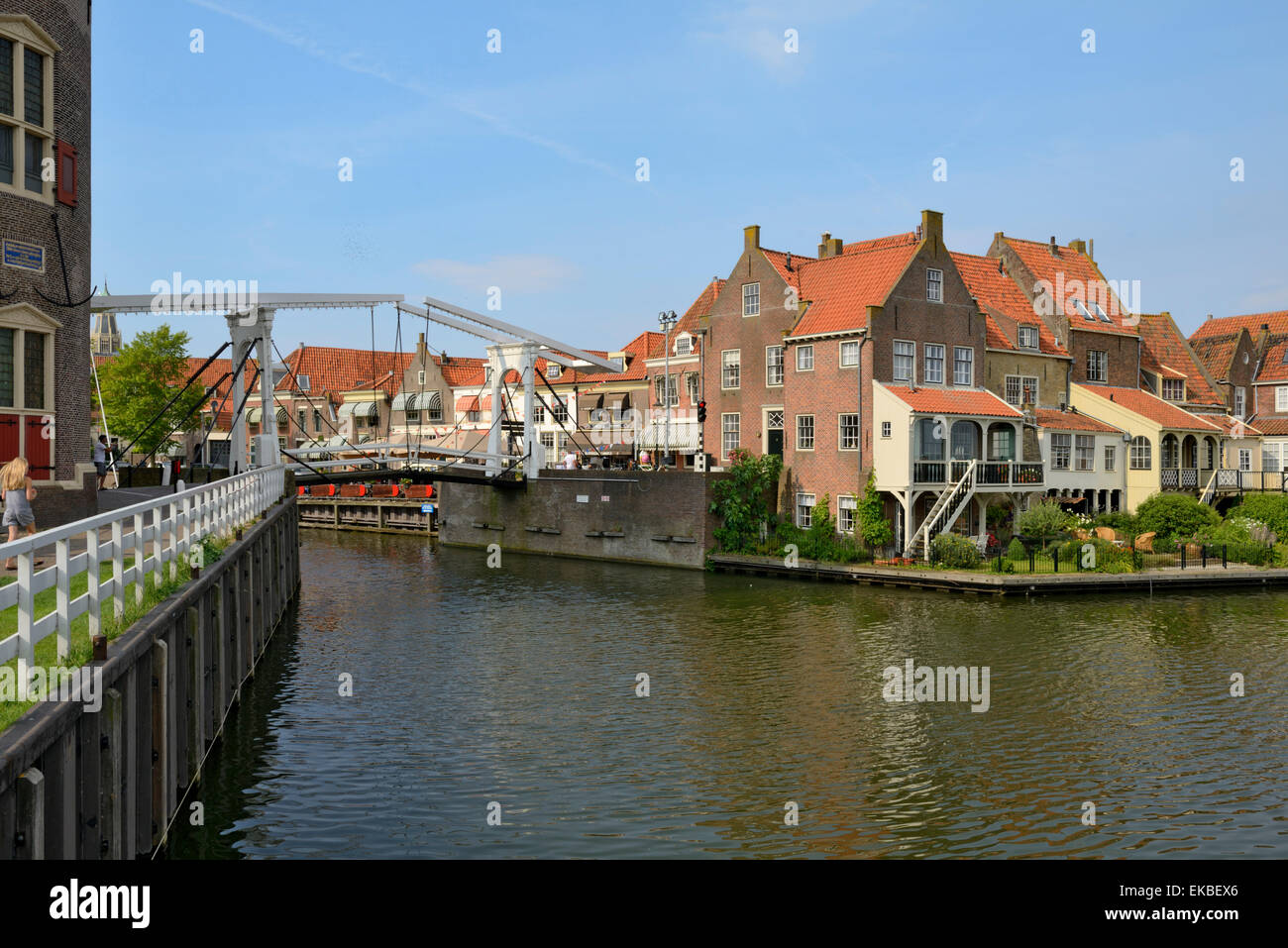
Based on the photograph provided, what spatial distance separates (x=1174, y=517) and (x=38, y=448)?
1525 inches

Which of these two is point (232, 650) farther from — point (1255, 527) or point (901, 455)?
point (1255, 527)

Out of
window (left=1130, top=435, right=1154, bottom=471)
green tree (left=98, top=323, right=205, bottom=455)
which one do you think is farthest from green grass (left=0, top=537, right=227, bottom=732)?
green tree (left=98, top=323, right=205, bottom=455)

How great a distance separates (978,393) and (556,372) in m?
31.7

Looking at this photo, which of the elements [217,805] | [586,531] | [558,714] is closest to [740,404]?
[586,531]

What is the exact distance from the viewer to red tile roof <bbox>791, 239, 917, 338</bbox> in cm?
4150

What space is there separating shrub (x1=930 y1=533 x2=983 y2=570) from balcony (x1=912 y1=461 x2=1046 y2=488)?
281 centimetres

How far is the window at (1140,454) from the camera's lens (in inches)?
1854

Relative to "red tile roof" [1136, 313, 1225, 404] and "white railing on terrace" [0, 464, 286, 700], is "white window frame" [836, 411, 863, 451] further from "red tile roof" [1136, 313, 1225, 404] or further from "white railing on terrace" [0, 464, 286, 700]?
"white railing on terrace" [0, 464, 286, 700]

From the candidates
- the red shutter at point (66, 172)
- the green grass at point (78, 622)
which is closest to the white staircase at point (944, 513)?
the red shutter at point (66, 172)

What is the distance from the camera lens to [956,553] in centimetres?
3669

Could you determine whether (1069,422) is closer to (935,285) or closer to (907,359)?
(935,285)

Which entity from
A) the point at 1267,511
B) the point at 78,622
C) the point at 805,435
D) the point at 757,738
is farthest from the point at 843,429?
the point at 78,622

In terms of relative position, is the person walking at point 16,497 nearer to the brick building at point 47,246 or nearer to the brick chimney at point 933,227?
the brick building at point 47,246

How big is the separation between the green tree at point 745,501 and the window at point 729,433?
128 inches
